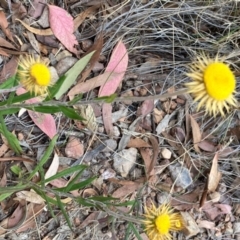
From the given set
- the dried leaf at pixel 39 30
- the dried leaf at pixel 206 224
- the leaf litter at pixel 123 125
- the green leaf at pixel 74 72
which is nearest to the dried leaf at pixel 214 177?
the leaf litter at pixel 123 125

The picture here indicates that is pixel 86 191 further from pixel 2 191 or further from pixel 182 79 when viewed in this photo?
pixel 182 79

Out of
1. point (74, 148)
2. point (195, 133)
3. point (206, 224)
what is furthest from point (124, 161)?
point (206, 224)

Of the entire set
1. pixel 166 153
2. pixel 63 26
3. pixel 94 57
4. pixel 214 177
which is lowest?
pixel 214 177

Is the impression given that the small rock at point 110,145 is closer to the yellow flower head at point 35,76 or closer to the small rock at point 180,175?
the small rock at point 180,175

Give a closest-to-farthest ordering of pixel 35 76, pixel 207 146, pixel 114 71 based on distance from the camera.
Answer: pixel 35 76
pixel 114 71
pixel 207 146

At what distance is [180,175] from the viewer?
188 centimetres

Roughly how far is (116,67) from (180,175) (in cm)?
47

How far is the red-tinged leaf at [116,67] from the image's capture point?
5.97 feet

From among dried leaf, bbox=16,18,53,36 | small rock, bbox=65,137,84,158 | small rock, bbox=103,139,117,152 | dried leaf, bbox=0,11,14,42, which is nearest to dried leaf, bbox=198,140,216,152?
small rock, bbox=103,139,117,152

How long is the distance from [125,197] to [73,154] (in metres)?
0.25

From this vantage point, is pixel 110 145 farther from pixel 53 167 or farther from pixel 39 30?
pixel 39 30

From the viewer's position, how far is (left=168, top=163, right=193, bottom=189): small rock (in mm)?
1886

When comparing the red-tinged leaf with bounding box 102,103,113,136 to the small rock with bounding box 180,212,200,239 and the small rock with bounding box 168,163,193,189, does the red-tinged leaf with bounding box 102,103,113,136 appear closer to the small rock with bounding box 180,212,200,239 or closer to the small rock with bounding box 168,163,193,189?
the small rock with bounding box 168,163,193,189

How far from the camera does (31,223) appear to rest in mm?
1756
